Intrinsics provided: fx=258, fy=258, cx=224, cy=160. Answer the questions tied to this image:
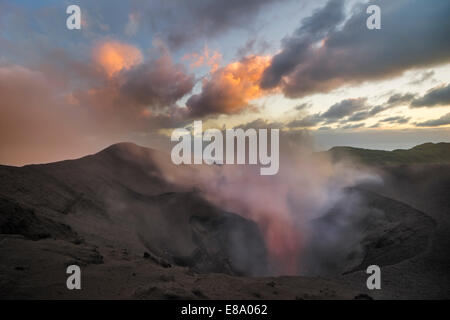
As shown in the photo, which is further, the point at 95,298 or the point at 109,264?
the point at 109,264

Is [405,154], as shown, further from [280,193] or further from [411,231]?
[411,231]

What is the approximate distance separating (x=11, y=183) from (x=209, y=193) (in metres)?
23.1

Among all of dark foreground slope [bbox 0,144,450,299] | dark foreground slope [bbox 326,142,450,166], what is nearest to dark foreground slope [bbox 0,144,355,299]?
dark foreground slope [bbox 0,144,450,299]

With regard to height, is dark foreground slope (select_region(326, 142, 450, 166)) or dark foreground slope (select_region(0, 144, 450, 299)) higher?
dark foreground slope (select_region(326, 142, 450, 166))

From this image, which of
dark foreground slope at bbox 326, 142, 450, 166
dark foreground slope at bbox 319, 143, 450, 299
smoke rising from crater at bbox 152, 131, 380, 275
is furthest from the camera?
dark foreground slope at bbox 326, 142, 450, 166

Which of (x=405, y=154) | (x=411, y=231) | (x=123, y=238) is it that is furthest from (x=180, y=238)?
(x=405, y=154)

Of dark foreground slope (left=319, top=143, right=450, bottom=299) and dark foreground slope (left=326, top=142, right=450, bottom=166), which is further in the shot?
dark foreground slope (left=326, top=142, right=450, bottom=166)

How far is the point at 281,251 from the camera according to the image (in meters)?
32.5

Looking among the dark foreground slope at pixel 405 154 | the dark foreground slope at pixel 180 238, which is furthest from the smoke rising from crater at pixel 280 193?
the dark foreground slope at pixel 405 154

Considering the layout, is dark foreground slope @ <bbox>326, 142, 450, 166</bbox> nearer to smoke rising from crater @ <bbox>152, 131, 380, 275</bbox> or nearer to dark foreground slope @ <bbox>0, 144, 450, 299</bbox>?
smoke rising from crater @ <bbox>152, 131, 380, 275</bbox>

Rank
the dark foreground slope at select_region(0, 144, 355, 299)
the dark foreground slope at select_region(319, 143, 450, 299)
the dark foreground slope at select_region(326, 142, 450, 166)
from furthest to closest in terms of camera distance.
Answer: the dark foreground slope at select_region(326, 142, 450, 166) < the dark foreground slope at select_region(319, 143, 450, 299) < the dark foreground slope at select_region(0, 144, 355, 299)
